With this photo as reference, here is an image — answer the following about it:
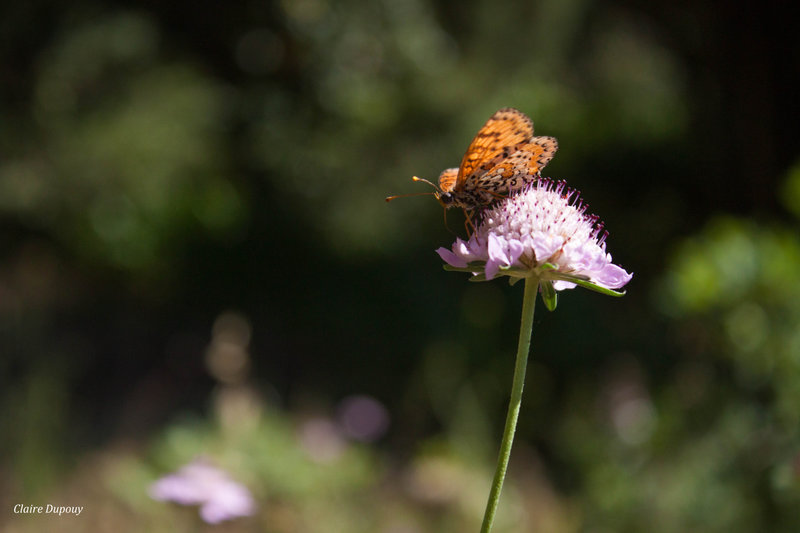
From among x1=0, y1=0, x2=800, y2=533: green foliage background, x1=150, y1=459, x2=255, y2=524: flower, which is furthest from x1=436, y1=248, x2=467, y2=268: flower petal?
x1=0, y1=0, x2=800, y2=533: green foliage background

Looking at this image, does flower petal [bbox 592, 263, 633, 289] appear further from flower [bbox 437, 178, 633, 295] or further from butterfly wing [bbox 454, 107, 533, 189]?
butterfly wing [bbox 454, 107, 533, 189]

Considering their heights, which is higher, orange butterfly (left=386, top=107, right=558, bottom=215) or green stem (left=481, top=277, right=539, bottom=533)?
orange butterfly (left=386, top=107, right=558, bottom=215)

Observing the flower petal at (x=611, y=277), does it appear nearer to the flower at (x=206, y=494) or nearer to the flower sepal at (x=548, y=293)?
the flower sepal at (x=548, y=293)

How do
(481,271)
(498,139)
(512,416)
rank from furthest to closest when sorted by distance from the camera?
(498,139) < (481,271) < (512,416)

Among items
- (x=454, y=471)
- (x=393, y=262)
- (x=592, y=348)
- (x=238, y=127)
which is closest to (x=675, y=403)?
(x=454, y=471)

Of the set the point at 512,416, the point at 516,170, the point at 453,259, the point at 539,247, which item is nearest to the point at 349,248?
the point at 516,170

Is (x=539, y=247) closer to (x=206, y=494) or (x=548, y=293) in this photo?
(x=548, y=293)

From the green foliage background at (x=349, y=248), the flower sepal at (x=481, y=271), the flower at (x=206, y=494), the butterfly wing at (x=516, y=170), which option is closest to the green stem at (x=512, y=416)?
the flower sepal at (x=481, y=271)
